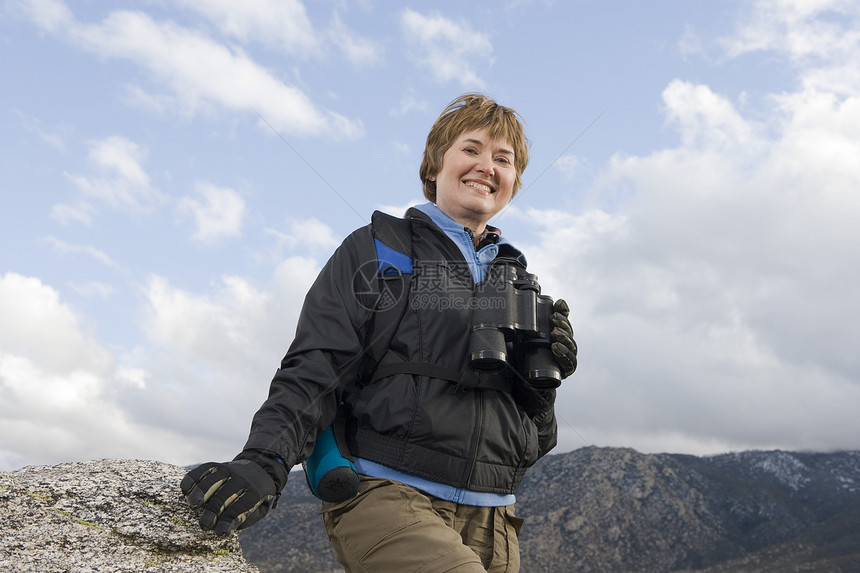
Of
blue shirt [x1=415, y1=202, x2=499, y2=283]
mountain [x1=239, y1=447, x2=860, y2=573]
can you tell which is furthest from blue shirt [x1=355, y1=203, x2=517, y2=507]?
mountain [x1=239, y1=447, x2=860, y2=573]

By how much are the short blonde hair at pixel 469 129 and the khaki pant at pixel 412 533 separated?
199cm

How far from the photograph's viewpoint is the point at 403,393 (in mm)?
2934

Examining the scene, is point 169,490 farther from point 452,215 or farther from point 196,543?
point 452,215

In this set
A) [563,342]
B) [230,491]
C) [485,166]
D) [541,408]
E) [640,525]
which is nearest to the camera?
[230,491]

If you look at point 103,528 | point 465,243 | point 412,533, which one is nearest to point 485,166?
point 465,243

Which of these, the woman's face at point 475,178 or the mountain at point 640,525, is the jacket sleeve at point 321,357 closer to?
the woman's face at point 475,178

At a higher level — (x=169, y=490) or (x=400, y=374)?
(x=400, y=374)

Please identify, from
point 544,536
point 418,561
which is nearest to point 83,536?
point 418,561

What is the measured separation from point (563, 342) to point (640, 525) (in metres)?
19.6

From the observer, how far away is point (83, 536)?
282cm

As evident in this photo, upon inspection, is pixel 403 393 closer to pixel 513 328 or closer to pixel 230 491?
pixel 513 328

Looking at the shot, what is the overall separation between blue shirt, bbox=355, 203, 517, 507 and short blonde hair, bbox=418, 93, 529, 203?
1.65 ft

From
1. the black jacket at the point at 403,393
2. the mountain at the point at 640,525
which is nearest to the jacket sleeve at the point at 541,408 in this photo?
the black jacket at the point at 403,393

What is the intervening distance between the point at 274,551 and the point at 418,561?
16.8m
